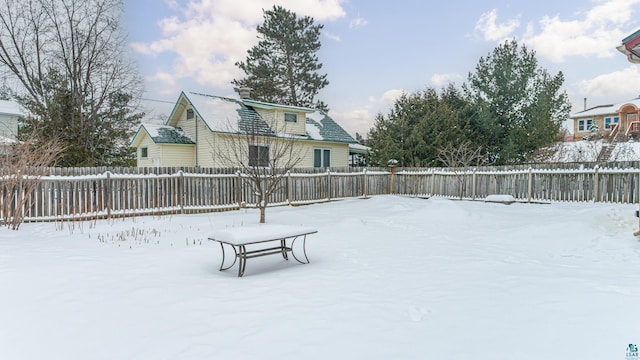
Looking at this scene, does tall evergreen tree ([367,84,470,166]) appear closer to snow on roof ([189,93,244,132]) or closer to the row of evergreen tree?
the row of evergreen tree

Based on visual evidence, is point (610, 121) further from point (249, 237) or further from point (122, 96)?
point (249, 237)

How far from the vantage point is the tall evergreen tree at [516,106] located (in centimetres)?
1859

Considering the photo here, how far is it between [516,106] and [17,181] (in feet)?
67.6

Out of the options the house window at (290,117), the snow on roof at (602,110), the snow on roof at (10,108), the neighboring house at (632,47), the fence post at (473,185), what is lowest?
the fence post at (473,185)

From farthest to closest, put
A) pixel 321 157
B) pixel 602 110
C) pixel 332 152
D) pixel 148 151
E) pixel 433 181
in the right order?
pixel 602 110
pixel 332 152
pixel 321 157
pixel 148 151
pixel 433 181

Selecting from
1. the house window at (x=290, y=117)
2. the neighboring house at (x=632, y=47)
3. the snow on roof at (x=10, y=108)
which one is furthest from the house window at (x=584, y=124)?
the snow on roof at (x=10, y=108)

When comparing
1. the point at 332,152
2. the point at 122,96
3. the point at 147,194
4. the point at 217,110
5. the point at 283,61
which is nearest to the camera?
the point at 147,194

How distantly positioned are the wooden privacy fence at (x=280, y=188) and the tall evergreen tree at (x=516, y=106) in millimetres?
5575

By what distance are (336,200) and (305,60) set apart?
756 inches

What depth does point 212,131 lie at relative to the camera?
1742 centimetres

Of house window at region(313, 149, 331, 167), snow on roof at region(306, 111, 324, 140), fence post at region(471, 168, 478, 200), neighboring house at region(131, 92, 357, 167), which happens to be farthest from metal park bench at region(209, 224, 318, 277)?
house window at region(313, 149, 331, 167)

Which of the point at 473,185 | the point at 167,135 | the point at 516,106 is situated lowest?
the point at 473,185

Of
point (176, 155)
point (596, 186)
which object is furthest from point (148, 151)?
point (596, 186)

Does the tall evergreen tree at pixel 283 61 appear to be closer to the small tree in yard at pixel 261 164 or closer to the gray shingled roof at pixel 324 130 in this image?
the gray shingled roof at pixel 324 130
